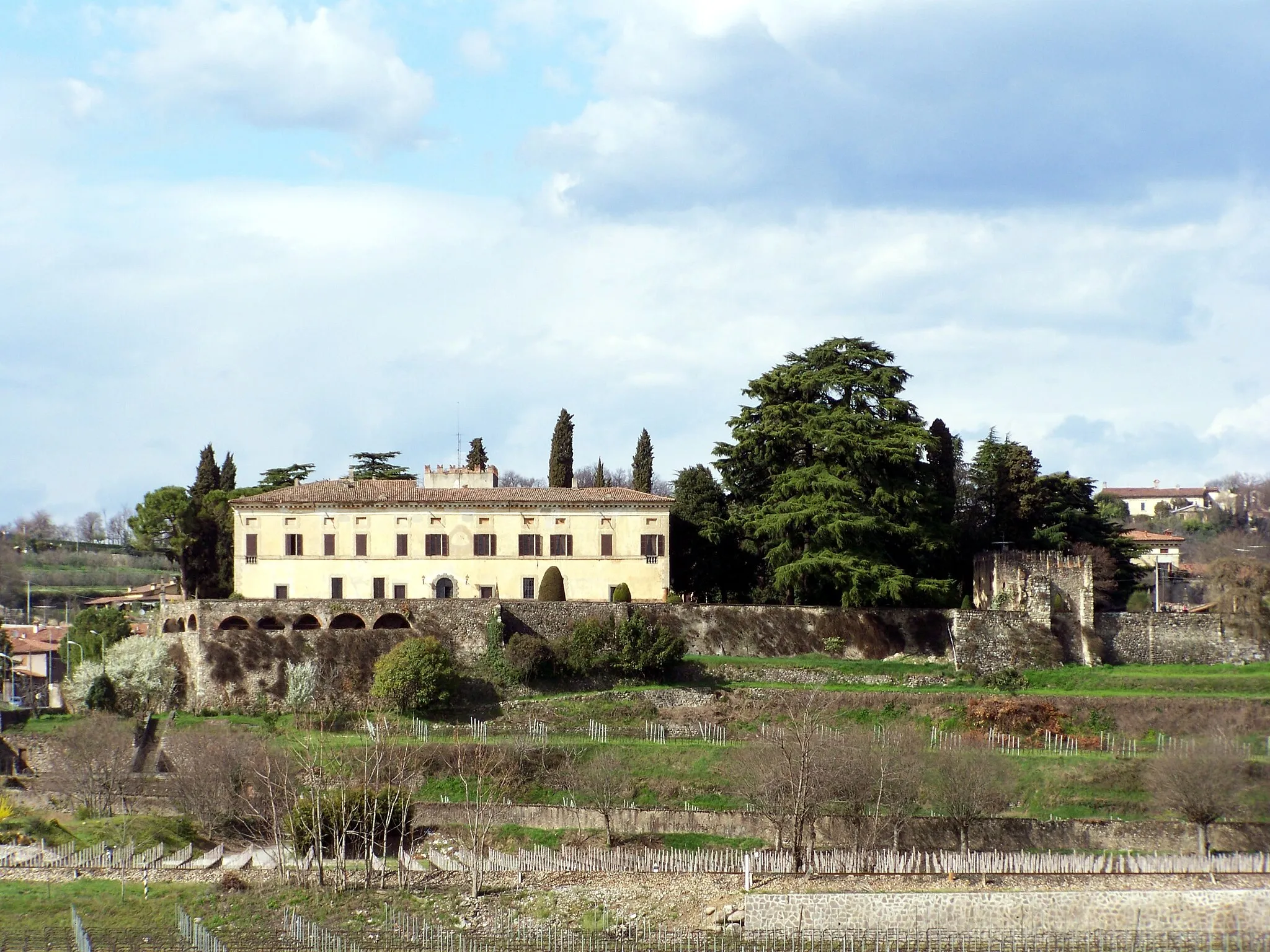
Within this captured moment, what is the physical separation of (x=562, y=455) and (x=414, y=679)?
17.4 metres

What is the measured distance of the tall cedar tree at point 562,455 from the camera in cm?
6312

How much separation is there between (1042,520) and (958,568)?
3945 millimetres

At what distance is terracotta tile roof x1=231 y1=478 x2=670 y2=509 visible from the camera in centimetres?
→ 5506

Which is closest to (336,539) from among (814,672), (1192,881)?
(814,672)

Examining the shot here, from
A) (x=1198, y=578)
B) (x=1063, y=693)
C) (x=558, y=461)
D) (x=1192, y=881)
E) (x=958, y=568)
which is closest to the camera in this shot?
(x=1192, y=881)

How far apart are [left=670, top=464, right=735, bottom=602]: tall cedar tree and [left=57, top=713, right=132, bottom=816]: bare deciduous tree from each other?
65.8ft

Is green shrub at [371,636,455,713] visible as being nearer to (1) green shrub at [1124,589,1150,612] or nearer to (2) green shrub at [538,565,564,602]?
(2) green shrub at [538,565,564,602]

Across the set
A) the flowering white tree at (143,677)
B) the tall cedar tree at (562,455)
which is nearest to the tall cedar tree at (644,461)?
the tall cedar tree at (562,455)

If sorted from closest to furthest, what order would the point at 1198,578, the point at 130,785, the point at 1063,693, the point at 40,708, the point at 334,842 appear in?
the point at 334,842 < the point at 130,785 < the point at 1063,693 < the point at 40,708 < the point at 1198,578

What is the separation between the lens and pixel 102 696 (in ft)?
162

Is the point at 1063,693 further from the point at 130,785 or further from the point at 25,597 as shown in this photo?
the point at 25,597

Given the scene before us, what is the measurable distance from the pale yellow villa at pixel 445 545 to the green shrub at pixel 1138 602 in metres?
19.1

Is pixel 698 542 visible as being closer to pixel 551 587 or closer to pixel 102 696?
pixel 551 587

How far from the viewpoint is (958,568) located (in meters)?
57.5
